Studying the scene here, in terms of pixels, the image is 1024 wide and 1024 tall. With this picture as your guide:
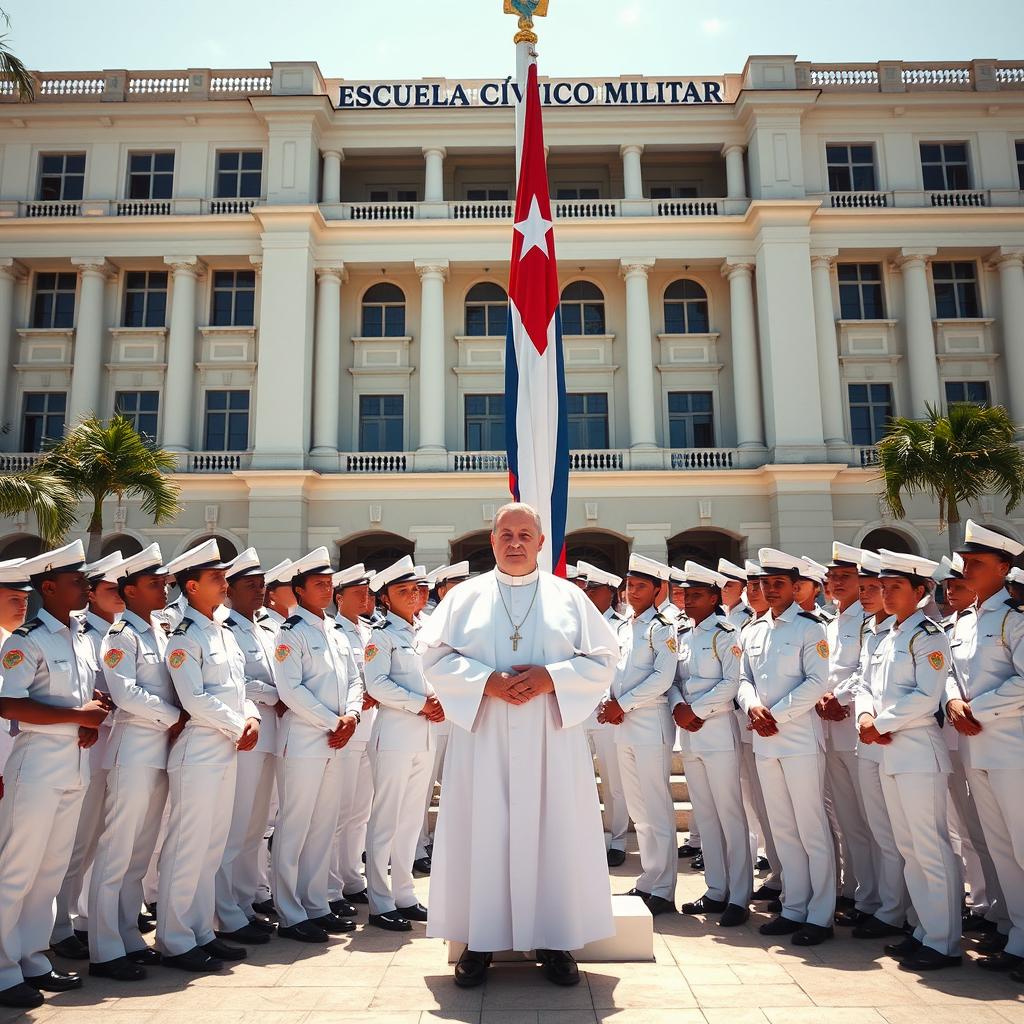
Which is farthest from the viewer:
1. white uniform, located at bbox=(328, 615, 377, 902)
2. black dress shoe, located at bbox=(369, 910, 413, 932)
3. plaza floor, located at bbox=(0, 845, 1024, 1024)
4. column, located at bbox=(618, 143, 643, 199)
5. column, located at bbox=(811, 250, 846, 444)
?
column, located at bbox=(618, 143, 643, 199)

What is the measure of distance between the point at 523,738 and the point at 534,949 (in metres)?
1.14

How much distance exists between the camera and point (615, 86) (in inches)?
1065

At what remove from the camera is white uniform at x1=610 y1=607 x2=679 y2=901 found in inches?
261

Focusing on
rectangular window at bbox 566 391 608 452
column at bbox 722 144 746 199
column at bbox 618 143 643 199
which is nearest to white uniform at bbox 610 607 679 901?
rectangular window at bbox 566 391 608 452

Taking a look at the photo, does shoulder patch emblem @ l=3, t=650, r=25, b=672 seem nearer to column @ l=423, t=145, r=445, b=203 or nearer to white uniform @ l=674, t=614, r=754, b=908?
white uniform @ l=674, t=614, r=754, b=908

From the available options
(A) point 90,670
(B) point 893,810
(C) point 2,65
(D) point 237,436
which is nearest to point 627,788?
(B) point 893,810

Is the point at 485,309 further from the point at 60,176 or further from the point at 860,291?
the point at 60,176

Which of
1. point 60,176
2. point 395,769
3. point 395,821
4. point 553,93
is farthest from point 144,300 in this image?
point 395,821

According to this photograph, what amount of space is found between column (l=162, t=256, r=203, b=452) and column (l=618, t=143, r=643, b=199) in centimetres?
1276

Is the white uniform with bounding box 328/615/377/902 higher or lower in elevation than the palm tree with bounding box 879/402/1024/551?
lower

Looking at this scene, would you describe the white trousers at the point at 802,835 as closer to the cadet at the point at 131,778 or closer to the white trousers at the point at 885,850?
the white trousers at the point at 885,850

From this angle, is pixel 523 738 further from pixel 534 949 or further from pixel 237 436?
pixel 237 436

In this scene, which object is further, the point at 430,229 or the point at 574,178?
the point at 574,178

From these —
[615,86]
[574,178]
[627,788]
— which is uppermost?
[615,86]
